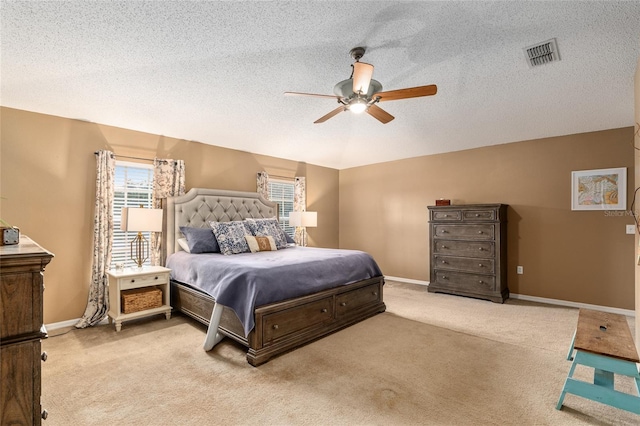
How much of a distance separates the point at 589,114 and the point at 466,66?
7.29 feet

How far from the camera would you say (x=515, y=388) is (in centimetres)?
234

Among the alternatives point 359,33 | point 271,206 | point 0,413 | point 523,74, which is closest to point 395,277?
point 271,206

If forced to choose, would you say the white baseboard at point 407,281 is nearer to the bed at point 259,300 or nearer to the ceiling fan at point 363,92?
the bed at point 259,300

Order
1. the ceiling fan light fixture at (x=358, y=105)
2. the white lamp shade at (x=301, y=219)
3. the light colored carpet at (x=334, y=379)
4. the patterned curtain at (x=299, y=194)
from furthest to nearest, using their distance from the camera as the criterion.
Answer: the patterned curtain at (x=299, y=194)
the white lamp shade at (x=301, y=219)
the ceiling fan light fixture at (x=358, y=105)
the light colored carpet at (x=334, y=379)

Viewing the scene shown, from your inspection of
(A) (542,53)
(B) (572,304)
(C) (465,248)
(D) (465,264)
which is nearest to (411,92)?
(A) (542,53)

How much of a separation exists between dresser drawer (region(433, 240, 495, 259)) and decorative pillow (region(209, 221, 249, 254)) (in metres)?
3.28

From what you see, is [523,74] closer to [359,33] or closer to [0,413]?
[359,33]

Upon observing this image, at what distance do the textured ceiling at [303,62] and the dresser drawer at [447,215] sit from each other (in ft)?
4.64

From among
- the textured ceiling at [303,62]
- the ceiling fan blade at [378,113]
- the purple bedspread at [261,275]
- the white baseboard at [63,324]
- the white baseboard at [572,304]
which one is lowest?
the white baseboard at [63,324]

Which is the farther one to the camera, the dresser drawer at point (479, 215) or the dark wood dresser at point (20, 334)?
the dresser drawer at point (479, 215)

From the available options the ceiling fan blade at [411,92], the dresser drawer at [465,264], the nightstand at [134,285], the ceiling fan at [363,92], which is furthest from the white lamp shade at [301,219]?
the ceiling fan blade at [411,92]

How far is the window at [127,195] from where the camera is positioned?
4125mm

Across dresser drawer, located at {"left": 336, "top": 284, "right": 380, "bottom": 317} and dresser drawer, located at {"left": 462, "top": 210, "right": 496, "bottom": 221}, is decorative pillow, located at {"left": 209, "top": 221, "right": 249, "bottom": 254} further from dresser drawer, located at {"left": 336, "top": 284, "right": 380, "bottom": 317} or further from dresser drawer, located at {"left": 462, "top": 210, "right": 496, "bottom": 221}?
dresser drawer, located at {"left": 462, "top": 210, "right": 496, "bottom": 221}

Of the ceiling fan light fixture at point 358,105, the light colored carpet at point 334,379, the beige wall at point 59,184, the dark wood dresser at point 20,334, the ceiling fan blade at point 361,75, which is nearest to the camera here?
the dark wood dresser at point 20,334
